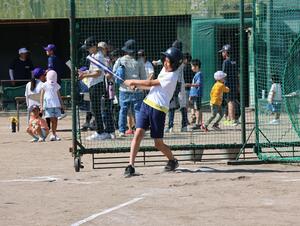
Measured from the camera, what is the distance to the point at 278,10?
46.3 ft

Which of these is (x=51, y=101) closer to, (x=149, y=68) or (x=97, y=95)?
(x=97, y=95)

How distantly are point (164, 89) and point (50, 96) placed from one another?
5.83 m

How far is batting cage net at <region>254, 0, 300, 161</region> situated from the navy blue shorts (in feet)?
5.90

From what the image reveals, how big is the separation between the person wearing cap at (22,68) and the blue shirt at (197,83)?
6.56 metres

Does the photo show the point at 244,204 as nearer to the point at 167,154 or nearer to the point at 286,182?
the point at 286,182

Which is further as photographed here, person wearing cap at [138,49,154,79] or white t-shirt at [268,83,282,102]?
person wearing cap at [138,49,154,79]

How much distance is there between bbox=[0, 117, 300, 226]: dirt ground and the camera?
28.9 feet

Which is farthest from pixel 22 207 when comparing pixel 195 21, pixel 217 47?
pixel 195 21

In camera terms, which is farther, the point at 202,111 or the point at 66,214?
the point at 202,111

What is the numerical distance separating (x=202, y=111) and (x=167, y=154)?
7928mm

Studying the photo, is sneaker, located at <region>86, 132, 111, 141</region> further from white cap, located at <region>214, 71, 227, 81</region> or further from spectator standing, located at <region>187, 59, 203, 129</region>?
spectator standing, located at <region>187, 59, 203, 129</region>

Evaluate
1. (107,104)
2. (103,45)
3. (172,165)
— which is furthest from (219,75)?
(172,165)

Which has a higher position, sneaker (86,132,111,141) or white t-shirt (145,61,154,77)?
white t-shirt (145,61,154,77)

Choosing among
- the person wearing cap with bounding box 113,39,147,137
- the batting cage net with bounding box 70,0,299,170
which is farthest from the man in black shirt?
the person wearing cap with bounding box 113,39,147,137
